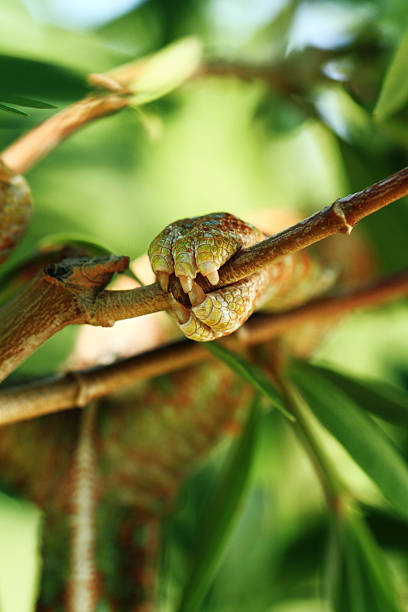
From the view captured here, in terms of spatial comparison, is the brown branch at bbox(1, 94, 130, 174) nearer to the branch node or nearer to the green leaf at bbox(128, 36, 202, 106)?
the green leaf at bbox(128, 36, 202, 106)

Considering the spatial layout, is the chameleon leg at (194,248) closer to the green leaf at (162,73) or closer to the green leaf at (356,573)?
the green leaf at (162,73)

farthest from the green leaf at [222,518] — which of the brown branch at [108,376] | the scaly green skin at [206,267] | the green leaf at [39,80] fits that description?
the green leaf at [39,80]

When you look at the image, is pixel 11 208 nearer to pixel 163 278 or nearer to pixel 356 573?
pixel 163 278

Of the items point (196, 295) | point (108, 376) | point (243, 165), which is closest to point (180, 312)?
point (196, 295)

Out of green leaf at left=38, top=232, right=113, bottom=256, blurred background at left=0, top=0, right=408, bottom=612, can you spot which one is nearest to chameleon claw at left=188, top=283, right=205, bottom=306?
green leaf at left=38, top=232, right=113, bottom=256

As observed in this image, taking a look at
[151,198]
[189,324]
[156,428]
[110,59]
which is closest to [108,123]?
[151,198]

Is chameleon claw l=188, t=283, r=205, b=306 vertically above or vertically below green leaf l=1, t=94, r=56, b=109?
below

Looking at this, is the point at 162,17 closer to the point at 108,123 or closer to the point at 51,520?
the point at 108,123
